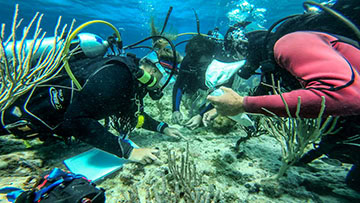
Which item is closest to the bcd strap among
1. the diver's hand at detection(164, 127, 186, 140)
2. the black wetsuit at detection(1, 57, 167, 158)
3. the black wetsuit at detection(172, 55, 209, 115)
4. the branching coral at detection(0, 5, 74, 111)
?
the black wetsuit at detection(1, 57, 167, 158)

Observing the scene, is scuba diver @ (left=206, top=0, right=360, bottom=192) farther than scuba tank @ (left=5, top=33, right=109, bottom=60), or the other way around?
scuba tank @ (left=5, top=33, right=109, bottom=60)

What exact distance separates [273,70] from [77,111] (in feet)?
9.11

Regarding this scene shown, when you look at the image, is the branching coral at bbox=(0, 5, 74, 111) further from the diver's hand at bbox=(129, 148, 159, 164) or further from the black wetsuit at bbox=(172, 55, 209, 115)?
the black wetsuit at bbox=(172, 55, 209, 115)

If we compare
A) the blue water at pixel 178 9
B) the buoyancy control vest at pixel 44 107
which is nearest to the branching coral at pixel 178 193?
the buoyancy control vest at pixel 44 107

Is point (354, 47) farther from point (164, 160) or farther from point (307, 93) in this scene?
point (164, 160)

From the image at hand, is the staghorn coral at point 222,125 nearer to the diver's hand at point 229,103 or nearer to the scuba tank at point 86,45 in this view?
the diver's hand at point 229,103

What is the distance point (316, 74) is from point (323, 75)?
42mm

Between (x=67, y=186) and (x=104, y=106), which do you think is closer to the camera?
(x=67, y=186)

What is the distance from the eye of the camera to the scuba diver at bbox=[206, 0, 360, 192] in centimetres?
113

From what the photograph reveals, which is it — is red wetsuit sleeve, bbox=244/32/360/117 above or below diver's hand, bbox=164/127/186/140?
above

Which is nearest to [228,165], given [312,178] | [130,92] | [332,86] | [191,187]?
[191,187]

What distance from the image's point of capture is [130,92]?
98.6 inches

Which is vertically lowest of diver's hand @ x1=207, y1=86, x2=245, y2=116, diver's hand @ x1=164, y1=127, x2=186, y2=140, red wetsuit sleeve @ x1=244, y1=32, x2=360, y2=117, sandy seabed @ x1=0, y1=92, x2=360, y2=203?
sandy seabed @ x1=0, y1=92, x2=360, y2=203

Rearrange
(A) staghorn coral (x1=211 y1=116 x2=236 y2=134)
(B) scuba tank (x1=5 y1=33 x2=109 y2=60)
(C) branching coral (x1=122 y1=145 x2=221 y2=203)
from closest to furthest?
(C) branching coral (x1=122 y1=145 x2=221 y2=203), (B) scuba tank (x1=5 y1=33 x2=109 y2=60), (A) staghorn coral (x1=211 y1=116 x2=236 y2=134)
